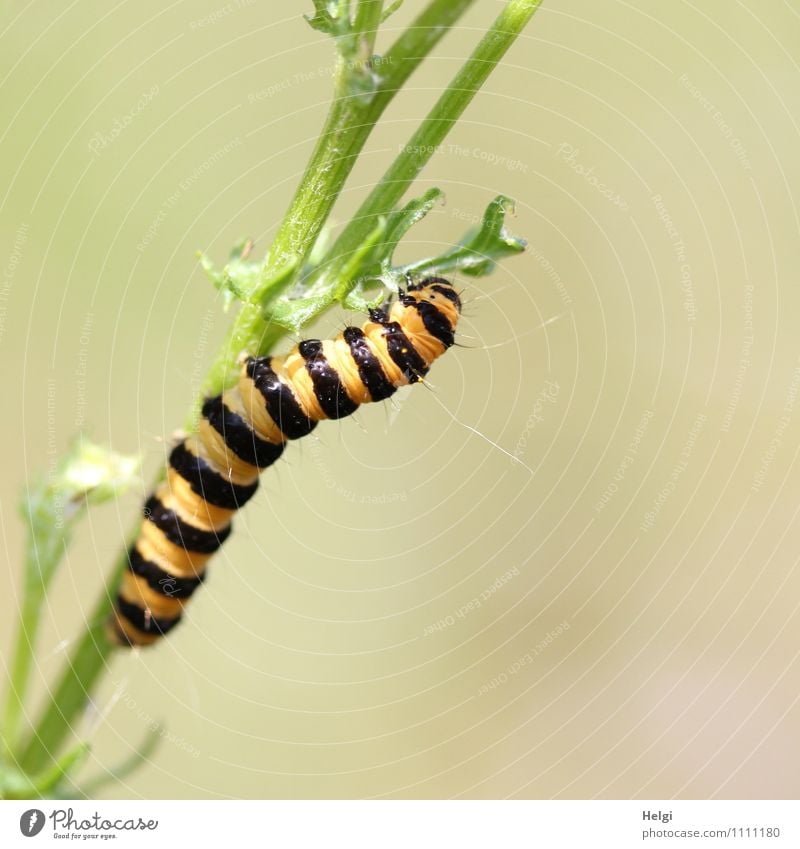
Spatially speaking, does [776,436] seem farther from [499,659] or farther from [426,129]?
[426,129]

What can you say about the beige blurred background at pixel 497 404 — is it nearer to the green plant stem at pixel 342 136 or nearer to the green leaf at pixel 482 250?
the green leaf at pixel 482 250

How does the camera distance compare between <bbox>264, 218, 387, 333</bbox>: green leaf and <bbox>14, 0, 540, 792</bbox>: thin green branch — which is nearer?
<bbox>14, 0, 540, 792</bbox>: thin green branch

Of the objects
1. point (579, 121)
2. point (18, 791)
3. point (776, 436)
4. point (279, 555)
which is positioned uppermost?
point (579, 121)

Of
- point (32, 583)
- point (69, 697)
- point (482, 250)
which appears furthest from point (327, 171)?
point (69, 697)

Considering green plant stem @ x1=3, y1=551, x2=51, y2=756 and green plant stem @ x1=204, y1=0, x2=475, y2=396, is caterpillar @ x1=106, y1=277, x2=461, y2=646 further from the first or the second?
green plant stem @ x1=204, y1=0, x2=475, y2=396

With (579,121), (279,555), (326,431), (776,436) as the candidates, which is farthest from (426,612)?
(579,121)

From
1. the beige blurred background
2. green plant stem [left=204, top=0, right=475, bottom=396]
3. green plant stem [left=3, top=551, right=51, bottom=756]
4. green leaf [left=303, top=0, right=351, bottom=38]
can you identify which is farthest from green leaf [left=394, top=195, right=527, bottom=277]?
the beige blurred background

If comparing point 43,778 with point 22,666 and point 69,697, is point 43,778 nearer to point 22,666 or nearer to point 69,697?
point 69,697
